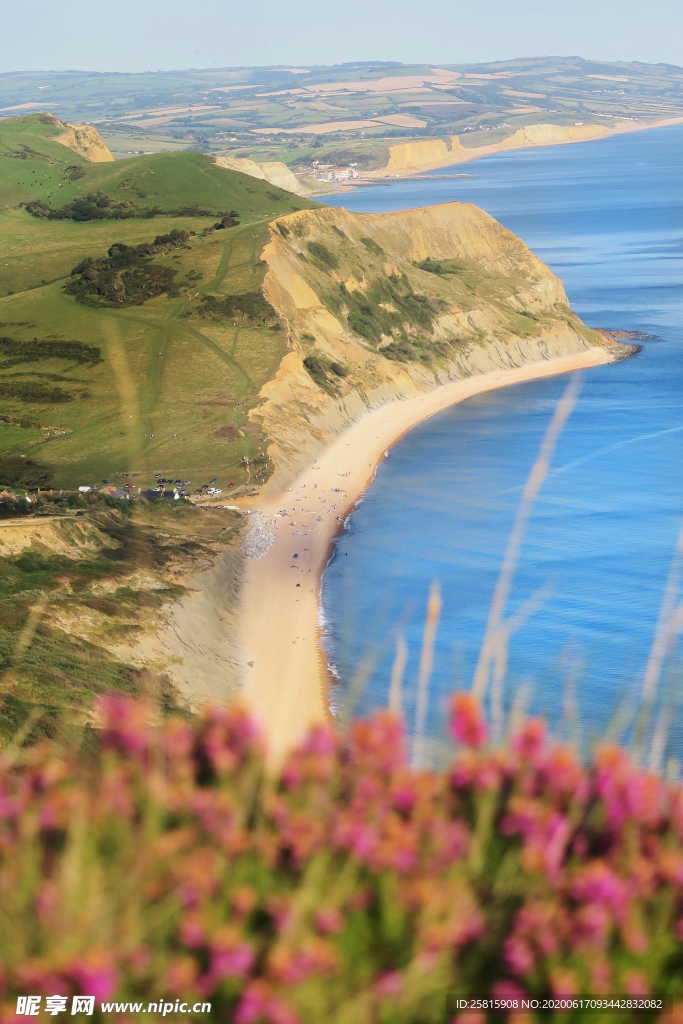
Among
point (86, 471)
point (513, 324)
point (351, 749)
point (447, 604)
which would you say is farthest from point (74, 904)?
point (513, 324)

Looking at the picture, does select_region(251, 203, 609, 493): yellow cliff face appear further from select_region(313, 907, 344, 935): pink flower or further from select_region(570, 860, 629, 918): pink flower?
select_region(313, 907, 344, 935): pink flower

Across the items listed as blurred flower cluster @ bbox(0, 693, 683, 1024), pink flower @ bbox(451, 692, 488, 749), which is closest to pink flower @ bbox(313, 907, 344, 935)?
blurred flower cluster @ bbox(0, 693, 683, 1024)

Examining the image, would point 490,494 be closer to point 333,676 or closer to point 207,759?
point 333,676

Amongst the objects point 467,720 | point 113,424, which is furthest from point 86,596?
point 467,720

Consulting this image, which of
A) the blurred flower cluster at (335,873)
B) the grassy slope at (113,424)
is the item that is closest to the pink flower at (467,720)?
the blurred flower cluster at (335,873)

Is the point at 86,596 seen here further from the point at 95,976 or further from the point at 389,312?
the point at 389,312

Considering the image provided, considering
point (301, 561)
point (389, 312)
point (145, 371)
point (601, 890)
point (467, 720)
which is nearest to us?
point (601, 890)

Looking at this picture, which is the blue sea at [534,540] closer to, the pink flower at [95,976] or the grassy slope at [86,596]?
the grassy slope at [86,596]
